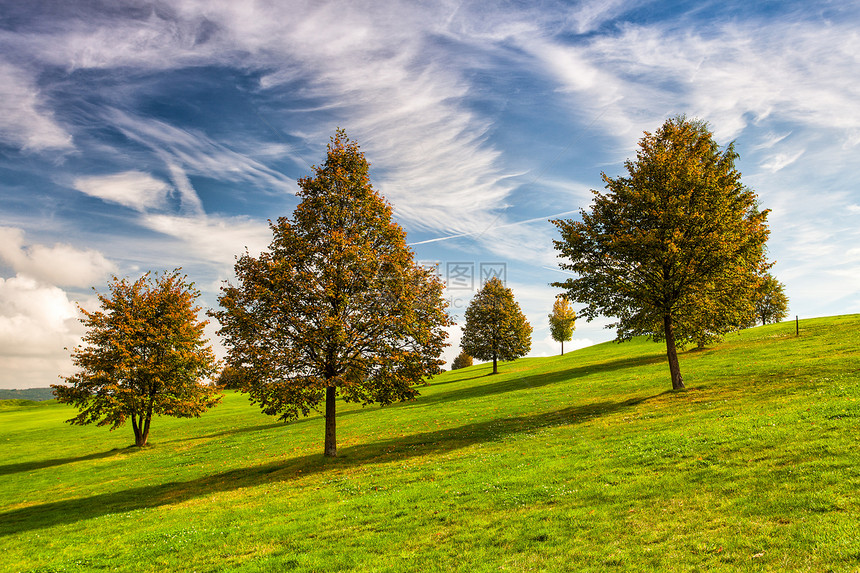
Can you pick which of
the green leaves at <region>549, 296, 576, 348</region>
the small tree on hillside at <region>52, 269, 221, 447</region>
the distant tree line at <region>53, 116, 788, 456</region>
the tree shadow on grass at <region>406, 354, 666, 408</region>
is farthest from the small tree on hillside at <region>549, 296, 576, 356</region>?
the small tree on hillside at <region>52, 269, 221, 447</region>

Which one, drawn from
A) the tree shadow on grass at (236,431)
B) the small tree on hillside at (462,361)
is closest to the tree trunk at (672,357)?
the tree shadow on grass at (236,431)

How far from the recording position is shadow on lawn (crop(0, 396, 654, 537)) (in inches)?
855

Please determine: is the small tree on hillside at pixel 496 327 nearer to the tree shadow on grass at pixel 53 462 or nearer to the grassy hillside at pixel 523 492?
the grassy hillside at pixel 523 492

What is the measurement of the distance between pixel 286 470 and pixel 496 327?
5055 cm

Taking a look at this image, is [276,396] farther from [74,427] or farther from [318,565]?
[74,427]

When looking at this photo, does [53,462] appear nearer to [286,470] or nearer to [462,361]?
[286,470]

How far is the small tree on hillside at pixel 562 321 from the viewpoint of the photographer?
9859cm

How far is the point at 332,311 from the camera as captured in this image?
79.8 feet

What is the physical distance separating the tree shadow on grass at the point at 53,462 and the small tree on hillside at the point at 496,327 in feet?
159

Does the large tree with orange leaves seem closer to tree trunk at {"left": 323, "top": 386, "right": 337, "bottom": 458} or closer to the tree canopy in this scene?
tree trunk at {"left": 323, "top": 386, "right": 337, "bottom": 458}

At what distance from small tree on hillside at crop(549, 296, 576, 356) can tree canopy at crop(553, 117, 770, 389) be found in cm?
6682

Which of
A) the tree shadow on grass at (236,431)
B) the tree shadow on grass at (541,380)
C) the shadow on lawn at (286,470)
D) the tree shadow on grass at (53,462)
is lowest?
the tree shadow on grass at (53,462)

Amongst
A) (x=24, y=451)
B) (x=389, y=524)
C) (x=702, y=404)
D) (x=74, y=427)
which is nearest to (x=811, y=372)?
(x=702, y=404)

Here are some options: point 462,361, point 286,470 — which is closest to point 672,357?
point 286,470
